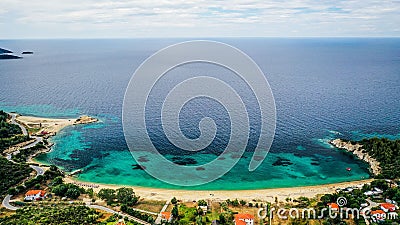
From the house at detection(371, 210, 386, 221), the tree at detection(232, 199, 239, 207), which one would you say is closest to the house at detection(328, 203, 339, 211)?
the house at detection(371, 210, 386, 221)

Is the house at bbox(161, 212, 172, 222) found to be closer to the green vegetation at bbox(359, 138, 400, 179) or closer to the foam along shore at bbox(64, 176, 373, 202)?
the foam along shore at bbox(64, 176, 373, 202)

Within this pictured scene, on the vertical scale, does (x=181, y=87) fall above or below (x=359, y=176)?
above

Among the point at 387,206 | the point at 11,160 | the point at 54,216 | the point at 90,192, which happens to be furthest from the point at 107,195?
the point at 387,206

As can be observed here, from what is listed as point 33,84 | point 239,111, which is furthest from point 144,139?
point 33,84

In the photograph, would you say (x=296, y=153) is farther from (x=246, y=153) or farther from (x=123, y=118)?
(x=123, y=118)

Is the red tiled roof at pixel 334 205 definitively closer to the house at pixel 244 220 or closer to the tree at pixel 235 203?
the house at pixel 244 220
